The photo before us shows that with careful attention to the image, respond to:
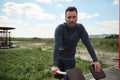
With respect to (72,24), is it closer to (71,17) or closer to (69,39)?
(71,17)

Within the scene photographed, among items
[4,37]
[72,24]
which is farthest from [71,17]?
[4,37]

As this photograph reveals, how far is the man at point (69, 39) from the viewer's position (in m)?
2.38

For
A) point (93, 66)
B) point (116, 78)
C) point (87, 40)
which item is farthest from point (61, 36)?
point (116, 78)

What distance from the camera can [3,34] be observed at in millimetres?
22062

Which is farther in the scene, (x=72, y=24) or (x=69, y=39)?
(x=69, y=39)

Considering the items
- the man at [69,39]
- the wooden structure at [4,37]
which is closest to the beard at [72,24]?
the man at [69,39]

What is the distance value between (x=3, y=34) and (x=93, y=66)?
20803 millimetres

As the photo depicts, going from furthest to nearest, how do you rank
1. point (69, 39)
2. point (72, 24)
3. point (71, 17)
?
point (69, 39)
point (72, 24)
point (71, 17)

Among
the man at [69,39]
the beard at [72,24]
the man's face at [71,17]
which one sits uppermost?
the man's face at [71,17]

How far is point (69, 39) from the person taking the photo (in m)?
2.64

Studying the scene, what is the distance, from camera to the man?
2.38 meters

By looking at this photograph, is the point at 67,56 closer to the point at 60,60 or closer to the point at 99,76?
the point at 60,60

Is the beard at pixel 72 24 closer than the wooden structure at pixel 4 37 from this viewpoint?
Yes

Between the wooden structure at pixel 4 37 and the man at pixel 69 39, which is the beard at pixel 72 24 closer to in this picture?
the man at pixel 69 39
